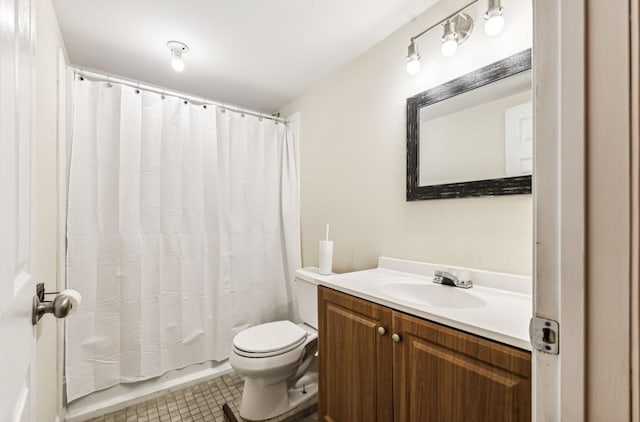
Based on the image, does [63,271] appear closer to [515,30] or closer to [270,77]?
[270,77]

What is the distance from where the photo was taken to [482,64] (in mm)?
1231

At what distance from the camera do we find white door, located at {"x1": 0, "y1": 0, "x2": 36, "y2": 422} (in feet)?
1.36

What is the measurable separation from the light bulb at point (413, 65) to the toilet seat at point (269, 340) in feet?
5.32

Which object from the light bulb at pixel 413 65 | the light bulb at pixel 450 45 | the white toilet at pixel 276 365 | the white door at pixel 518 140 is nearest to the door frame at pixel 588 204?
the white door at pixel 518 140

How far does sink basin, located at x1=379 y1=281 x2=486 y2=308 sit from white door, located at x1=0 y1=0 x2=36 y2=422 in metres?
1.06

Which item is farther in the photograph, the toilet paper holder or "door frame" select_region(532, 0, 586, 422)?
the toilet paper holder

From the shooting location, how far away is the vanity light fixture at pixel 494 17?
1.09 m

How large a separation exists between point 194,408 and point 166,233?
1.12 m

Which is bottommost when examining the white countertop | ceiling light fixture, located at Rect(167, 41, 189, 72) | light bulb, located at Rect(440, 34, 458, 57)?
the white countertop

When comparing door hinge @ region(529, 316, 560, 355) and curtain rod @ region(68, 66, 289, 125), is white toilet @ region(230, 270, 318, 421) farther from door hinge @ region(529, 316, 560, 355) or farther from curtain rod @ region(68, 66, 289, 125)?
curtain rod @ region(68, 66, 289, 125)

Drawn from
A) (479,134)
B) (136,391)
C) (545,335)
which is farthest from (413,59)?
(136,391)

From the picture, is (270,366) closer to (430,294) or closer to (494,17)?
(430,294)

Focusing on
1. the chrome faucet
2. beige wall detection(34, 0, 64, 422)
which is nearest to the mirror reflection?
A: the chrome faucet

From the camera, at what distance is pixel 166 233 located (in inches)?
73.4
